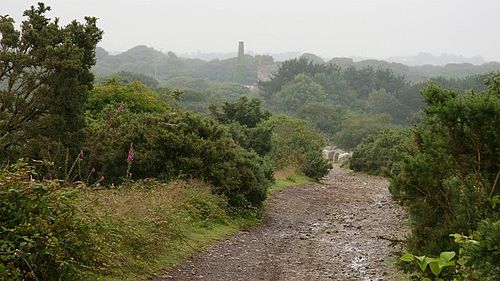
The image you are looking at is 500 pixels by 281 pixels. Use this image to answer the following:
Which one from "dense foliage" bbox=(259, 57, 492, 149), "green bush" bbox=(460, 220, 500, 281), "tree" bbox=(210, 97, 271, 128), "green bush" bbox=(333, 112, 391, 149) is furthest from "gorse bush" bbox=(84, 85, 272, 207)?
"dense foliage" bbox=(259, 57, 492, 149)

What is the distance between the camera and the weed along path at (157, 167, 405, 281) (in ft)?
31.9

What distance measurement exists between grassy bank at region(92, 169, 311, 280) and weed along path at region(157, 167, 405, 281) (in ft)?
1.15

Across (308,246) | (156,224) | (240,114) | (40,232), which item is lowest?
(308,246)

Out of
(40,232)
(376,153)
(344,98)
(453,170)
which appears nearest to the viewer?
(40,232)

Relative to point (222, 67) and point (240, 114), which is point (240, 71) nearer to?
point (222, 67)

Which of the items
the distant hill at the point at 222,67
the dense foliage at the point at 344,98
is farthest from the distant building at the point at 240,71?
the dense foliage at the point at 344,98

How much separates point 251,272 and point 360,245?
14.5 ft

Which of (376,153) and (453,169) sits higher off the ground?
(453,169)

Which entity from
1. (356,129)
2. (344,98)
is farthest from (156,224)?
(344,98)

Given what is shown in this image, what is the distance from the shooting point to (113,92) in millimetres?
24984

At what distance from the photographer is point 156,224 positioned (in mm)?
10242

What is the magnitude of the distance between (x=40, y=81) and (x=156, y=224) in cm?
685

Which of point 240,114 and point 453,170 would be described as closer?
point 453,170

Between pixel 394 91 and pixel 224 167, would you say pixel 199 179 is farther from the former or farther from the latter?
pixel 394 91
